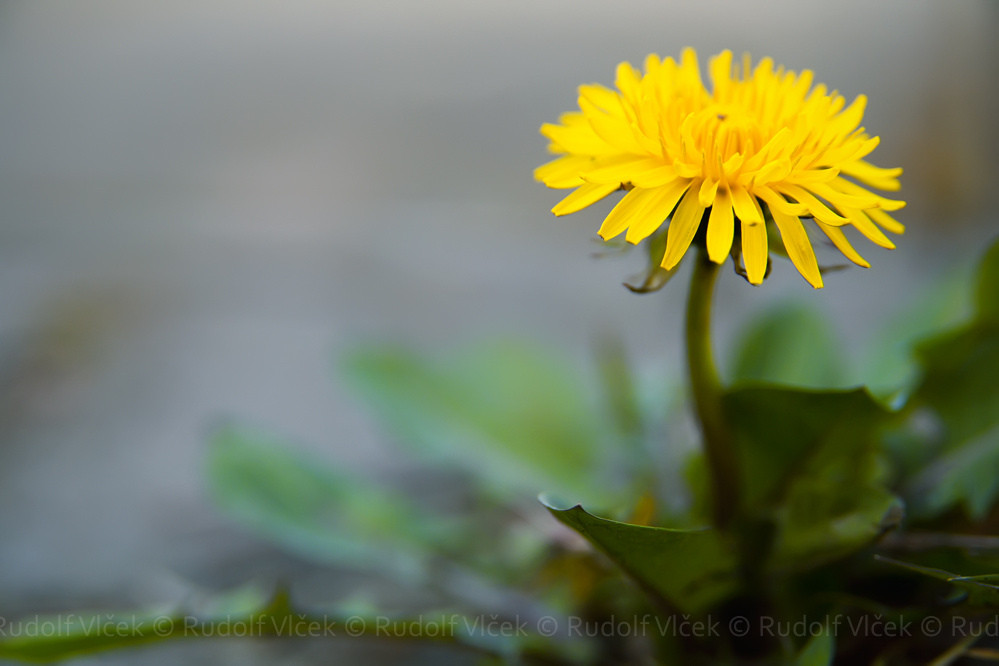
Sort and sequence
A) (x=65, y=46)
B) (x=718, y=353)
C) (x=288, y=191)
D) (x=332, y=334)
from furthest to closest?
1. (x=65, y=46)
2. (x=288, y=191)
3. (x=332, y=334)
4. (x=718, y=353)

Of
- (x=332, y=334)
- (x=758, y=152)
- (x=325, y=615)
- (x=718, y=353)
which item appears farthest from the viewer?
(x=332, y=334)

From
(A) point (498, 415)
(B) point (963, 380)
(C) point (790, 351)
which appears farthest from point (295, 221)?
(B) point (963, 380)

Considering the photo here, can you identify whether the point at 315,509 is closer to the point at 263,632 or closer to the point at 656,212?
the point at 263,632

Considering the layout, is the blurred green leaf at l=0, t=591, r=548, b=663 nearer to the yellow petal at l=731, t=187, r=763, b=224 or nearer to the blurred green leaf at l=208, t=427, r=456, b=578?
the blurred green leaf at l=208, t=427, r=456, b=578

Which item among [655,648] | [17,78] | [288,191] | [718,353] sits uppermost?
[17,78]

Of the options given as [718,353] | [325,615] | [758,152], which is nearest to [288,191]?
[718,353]

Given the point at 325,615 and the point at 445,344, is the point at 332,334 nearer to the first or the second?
the point at 445,344

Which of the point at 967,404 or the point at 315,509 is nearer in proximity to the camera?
the point at 967,404

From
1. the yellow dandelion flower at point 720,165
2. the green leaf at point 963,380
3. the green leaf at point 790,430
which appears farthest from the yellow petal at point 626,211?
the green leaf at point 963,380
